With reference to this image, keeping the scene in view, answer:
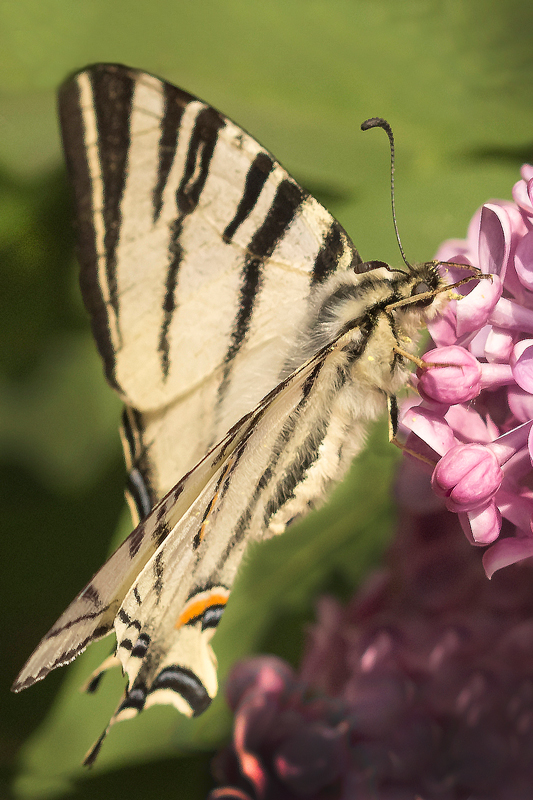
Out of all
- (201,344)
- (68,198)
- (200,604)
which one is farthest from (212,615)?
(68,198)

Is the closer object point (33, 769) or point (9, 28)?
point (9, 28)

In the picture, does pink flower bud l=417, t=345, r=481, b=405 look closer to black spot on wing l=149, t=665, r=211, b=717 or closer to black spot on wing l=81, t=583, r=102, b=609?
black spot on wing l=81, t=583, r=102, b=609

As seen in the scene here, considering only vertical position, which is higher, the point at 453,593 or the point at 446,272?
the point at 446,272

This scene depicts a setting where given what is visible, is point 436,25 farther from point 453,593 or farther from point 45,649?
point 45,649

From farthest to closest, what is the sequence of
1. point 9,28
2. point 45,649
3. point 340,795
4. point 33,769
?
1. point 33,769
2. point 9,28
3. point 340,795
4. point 45,649

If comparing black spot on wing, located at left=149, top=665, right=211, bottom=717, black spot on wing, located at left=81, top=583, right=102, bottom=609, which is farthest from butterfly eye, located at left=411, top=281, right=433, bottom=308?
black spot on wing, located at left=149, top=665, right=211, bottom=717

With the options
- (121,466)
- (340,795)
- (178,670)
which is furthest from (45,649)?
(121,466)

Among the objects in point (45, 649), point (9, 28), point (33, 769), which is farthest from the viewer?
point (33, 769)
